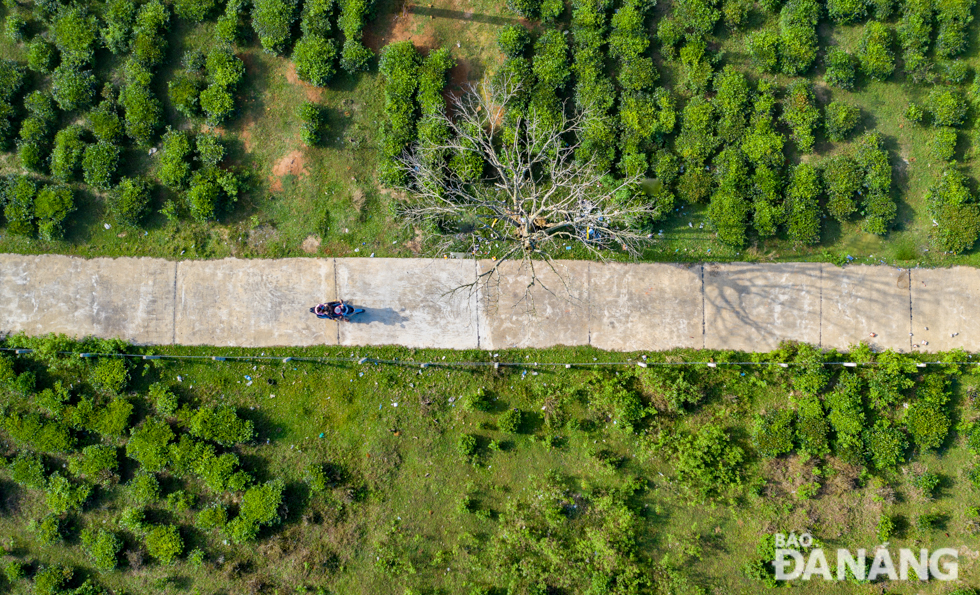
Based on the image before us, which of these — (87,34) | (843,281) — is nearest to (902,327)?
(843,281)

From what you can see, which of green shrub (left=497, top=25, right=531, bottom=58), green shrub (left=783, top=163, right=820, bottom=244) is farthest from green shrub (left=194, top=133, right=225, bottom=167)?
green shrub (left=783, top=163, right=820, bottom=244)

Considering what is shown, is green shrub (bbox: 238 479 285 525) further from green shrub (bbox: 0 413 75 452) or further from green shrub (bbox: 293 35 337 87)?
green shrub (bbox: 293 35 337 87)

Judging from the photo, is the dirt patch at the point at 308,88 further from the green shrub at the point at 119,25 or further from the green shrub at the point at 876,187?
the green shrub at the point at 876,187

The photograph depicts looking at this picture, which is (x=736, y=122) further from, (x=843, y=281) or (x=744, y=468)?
(x=744, y=468)

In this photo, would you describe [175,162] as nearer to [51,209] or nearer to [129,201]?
[129,201]

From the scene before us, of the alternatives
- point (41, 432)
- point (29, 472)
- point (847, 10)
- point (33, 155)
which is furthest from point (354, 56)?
point (29, 472)

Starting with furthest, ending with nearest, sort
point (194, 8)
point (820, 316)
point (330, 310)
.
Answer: point (194, 8)
point (820, 316)
point (330, 310)
